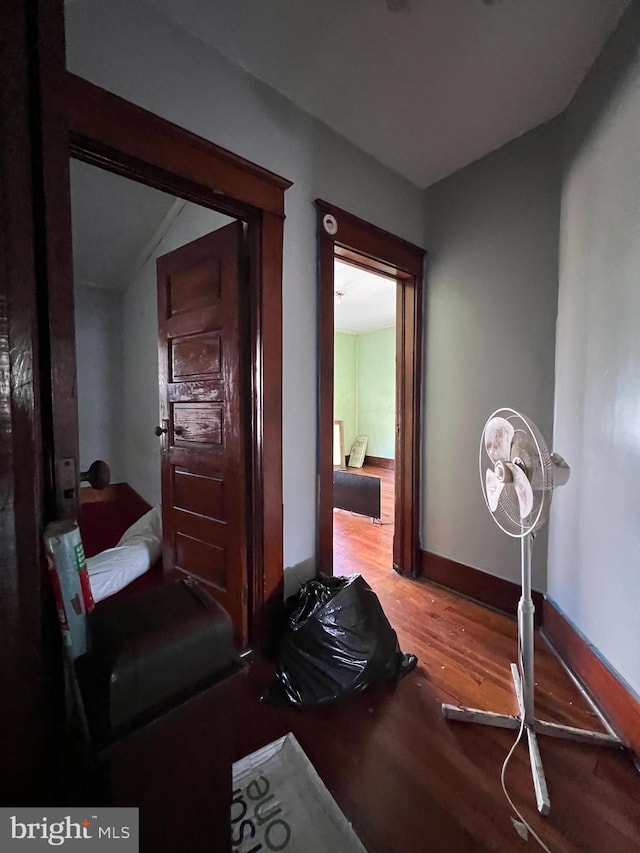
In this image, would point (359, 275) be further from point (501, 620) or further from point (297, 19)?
point (501, 620)

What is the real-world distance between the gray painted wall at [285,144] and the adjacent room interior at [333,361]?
0.03 ft

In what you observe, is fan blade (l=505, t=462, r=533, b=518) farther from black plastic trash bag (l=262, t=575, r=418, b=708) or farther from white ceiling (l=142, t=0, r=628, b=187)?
white ceiling (l=142, t=0, r=628, b=187)

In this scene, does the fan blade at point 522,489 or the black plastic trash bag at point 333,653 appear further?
the black plastic trash bag at point 333,653

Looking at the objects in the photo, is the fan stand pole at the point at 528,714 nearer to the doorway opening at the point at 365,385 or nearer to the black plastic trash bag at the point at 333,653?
the black plastic trash bag at the point at 333,653

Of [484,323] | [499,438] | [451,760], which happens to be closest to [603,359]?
[499,438]

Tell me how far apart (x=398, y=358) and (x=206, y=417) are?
1.33m

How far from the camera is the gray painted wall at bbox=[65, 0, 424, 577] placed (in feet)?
3.86

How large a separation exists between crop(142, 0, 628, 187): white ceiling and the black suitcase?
6.14 feet

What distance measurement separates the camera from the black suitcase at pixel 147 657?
1.77 feet

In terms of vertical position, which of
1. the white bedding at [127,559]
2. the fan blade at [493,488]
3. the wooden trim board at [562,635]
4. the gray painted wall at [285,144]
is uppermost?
the gray painted wall at [285,144]

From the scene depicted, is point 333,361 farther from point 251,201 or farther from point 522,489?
point 522,489

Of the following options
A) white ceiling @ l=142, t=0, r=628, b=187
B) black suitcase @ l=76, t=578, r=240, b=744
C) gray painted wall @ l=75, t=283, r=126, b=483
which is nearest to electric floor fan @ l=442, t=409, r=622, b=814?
black suitcase @ l=76, t=578, r=240, b=744

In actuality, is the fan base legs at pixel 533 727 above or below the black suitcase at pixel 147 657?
below

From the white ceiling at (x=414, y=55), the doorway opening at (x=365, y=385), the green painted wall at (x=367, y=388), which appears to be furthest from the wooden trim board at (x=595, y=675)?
the green painted wall at (x=367, y=388)
